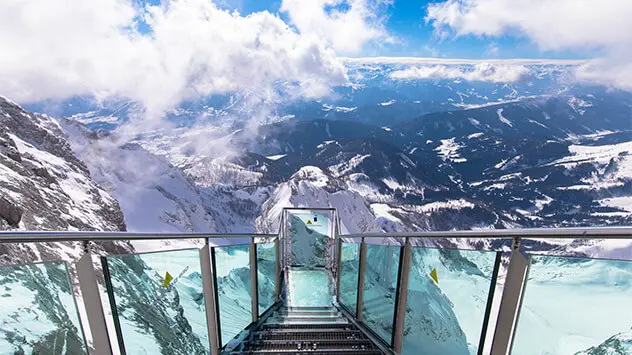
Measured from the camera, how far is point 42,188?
1454 inches

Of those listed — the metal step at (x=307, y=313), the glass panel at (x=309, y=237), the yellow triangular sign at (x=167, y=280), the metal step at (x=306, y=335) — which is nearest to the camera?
the yellow triangular sign at (x=167, y=280)

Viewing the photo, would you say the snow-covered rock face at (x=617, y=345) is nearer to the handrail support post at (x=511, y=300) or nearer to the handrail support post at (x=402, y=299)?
the handrail support post at (x=511, y=300)

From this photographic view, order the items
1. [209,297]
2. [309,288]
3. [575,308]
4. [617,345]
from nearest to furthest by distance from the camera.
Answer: [617,345] → [575,308] → [209,297] → [309,288]

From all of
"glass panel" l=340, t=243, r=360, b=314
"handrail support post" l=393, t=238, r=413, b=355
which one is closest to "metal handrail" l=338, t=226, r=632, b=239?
"handrail support post" l=393, t=238, r=413, b=355

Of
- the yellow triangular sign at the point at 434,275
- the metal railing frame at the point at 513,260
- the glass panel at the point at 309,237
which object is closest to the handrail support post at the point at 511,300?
the metal railing frame at the point at 513,260

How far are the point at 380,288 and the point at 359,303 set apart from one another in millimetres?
819

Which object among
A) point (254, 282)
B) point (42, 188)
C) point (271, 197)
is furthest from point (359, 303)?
point (271, 197)

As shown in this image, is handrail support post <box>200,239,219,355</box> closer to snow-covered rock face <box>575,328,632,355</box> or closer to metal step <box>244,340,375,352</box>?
metal step <box>244,340,375,352</box>

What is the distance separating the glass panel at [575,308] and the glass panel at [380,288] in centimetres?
156

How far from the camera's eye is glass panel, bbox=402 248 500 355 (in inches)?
71.8

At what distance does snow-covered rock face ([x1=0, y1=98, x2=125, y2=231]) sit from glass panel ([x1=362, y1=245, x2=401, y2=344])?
73.7 feet

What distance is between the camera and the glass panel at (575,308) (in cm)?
107

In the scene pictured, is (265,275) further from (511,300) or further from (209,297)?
(511,300)

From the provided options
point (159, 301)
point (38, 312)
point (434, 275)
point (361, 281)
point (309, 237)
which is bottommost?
point (38, 312)
